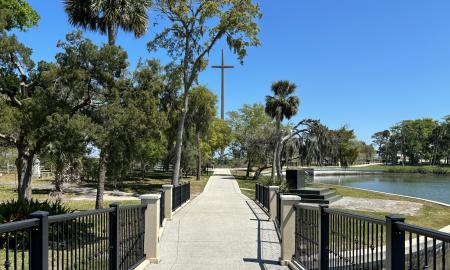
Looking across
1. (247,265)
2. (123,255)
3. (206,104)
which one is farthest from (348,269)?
(206,104)

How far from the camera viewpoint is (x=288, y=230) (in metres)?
8.57

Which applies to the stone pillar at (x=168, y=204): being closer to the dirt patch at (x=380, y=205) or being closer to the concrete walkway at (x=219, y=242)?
the concrete walkway at (x=219, y=242)

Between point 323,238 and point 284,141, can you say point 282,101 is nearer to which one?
point 284,141

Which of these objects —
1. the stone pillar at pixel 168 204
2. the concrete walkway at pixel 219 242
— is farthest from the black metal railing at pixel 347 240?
the stone pillar at pixel 168 204

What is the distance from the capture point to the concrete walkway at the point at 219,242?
845cm

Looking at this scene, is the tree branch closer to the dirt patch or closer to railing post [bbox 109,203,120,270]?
railing post [bbox 109,203,120,270]

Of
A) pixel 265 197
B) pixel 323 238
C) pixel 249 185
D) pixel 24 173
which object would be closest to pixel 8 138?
pixel 24 173

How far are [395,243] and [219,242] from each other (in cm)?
700

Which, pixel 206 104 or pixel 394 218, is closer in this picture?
pixel 394 218

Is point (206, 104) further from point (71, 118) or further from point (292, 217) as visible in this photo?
point (292, 217)

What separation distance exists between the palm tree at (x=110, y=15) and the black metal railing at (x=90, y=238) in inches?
519

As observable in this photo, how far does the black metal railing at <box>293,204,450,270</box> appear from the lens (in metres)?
4.04

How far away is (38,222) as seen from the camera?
11.7 feet

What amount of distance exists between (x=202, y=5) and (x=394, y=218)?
21124mm
